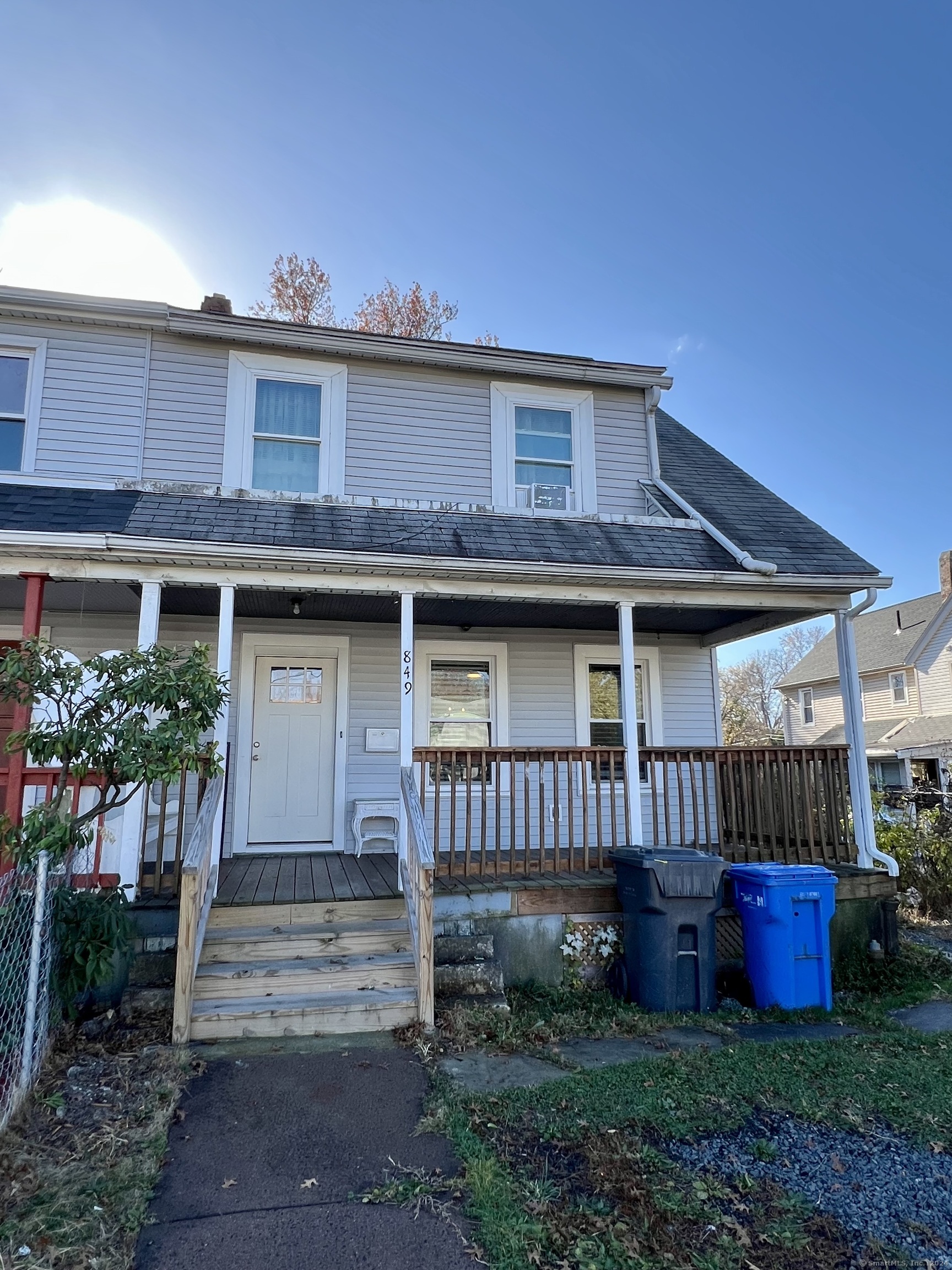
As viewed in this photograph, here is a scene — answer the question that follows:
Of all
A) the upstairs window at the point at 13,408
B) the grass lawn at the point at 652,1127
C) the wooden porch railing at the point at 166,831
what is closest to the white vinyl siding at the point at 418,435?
the upstairs window at the point at 13,408

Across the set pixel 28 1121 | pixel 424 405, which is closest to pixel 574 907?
pixel 28 1121

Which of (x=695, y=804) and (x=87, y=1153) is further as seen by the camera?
(x=695, y=804)

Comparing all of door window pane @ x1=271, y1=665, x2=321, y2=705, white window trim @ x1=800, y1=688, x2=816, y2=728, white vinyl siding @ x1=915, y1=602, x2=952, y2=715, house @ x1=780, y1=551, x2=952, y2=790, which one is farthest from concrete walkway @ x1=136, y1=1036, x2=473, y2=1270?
white window trim @ x1=800, y1=688, x2=816, y2=728

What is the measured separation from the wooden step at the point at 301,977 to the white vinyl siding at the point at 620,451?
531cm

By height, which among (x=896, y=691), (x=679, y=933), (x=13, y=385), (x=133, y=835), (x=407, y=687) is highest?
(x=13, y=385)

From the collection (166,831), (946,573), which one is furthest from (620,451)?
(946,573)

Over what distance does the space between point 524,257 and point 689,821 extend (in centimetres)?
1118

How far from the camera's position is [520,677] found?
816 cm

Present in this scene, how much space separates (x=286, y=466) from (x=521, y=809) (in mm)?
4473

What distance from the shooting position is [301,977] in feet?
15.1

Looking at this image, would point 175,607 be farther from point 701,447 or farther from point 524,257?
point 524,257

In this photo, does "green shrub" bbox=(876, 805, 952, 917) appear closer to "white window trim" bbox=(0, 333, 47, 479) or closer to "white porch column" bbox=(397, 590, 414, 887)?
"white porch column" bbox=(397, 590, 414, 887)

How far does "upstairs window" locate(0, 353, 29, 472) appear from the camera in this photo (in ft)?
22.3

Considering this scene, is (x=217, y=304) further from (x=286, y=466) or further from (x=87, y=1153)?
(x=87, y=1153)
